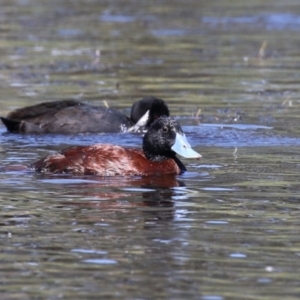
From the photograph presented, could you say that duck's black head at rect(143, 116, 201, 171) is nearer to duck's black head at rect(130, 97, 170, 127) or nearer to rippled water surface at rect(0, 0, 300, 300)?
rippled water surface at rect(0, 0, 300, 300)

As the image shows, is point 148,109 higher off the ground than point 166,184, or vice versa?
point 148,109

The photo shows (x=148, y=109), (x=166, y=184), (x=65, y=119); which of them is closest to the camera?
(x=166, y=184)

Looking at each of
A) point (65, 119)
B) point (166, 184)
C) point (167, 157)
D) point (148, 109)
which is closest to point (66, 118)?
point (65, 119)

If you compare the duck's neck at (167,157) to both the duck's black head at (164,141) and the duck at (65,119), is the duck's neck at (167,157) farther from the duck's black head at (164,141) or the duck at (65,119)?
the duck at (65,119)

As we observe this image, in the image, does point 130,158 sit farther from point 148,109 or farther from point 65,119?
point 148,109

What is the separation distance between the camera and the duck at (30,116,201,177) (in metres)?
11.5

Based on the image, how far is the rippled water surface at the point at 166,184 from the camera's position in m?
7.45

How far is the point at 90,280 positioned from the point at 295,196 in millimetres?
3539

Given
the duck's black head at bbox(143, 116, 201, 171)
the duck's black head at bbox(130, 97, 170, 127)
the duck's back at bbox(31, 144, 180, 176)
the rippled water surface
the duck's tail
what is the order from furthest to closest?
the duck's black head at bbox(130, 97, 170, 127), the duck's tail, the duck's black head at bbox(143, 116, 201, 171), the duck's back at bbox(31, 144, 180, 176), the rippled water surface

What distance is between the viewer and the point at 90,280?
7301 mm

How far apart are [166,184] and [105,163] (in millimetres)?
775

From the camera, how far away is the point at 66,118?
15.3 metres

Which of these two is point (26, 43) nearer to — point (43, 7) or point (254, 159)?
point (43, 7)

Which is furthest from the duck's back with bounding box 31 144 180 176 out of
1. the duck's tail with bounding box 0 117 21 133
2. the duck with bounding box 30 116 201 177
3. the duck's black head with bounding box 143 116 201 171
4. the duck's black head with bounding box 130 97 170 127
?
the duck's black head with bounding box 130 97 170 127
